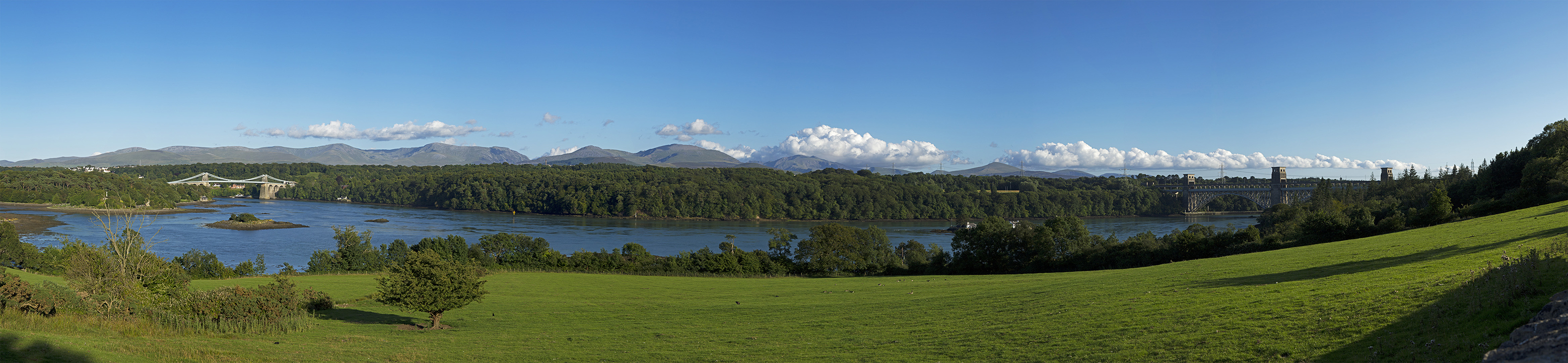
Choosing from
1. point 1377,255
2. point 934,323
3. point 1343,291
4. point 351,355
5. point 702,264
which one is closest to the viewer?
point 1343,291

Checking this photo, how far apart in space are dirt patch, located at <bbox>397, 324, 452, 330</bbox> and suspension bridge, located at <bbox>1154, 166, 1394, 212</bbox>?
11107 centimetres

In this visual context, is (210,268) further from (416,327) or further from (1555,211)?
(1555,211)

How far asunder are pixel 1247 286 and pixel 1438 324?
651 cm

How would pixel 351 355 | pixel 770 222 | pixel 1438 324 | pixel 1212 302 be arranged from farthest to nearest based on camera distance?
pixel 770 222 < pixel 351 355 < pixel 1212 302 < pixel 1438 324

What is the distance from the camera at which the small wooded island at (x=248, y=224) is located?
81.9 meters

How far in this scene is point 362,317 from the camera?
21.6 metres

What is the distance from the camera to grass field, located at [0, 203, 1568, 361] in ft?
29.6

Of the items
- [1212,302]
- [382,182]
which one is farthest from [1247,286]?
[382,182]

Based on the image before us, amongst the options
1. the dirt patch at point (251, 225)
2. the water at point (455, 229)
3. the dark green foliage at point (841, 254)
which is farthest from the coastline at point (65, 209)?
the dark green foliage at point (841, 254)

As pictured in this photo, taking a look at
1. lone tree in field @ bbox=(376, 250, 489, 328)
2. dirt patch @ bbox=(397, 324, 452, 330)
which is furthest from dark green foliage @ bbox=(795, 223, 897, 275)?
lone tree in field @ bbox=(376, 250, 489, 328)

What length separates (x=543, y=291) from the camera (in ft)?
99.4

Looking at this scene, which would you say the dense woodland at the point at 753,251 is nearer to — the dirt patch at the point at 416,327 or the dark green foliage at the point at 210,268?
the dark green foliage at the point at 210,268

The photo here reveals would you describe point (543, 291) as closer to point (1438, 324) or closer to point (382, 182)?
point (1438, 324)

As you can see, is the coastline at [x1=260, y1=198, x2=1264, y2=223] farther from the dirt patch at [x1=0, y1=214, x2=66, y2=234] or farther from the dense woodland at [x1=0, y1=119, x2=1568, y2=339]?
the dirt patch at [x1=0, y1=214, x2=66, y2=234]
